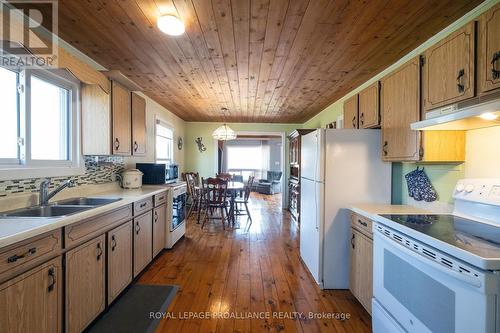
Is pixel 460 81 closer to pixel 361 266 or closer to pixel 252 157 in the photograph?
pixel 361 266

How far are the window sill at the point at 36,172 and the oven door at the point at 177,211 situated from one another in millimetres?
1382

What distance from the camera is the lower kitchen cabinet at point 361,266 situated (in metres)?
1.94

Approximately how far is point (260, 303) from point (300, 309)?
36 cm

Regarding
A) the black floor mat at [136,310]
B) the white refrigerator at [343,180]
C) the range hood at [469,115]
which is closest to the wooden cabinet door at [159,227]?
the black floor mat at [136,310]

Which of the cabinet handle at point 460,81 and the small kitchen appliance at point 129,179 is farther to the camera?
the small kitchen appliance at point 129,179

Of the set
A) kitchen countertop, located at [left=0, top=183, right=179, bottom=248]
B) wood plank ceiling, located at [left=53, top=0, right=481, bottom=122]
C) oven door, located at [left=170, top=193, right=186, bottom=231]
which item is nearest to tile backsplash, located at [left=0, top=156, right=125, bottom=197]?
kitchen countertop, located at [left=0, top=183, right=179, bottom=248]

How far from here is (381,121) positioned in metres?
2.28

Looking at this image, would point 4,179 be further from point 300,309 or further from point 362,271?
point 362,271

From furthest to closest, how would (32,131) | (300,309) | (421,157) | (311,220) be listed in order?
1. (311,220)
2. (300,309)
3. (32,131)
4. (421,157)

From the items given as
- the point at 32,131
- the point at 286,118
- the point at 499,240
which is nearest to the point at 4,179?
the point at 32,131

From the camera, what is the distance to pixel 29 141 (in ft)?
6.28

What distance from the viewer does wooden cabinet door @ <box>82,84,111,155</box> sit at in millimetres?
2467

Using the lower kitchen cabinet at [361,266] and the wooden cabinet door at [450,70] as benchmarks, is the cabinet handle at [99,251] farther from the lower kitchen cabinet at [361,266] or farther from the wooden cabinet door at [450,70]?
the wooden cabinet door at [450,70]

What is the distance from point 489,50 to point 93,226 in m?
2.69
